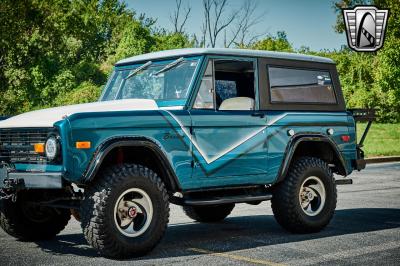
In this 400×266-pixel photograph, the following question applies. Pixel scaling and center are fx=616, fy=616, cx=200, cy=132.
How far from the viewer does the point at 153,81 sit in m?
7.12

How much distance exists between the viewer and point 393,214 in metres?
8.95

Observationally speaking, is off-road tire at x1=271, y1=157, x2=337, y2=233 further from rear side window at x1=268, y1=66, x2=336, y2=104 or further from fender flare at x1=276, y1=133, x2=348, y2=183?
rear side window at x1=268, y1=66, x2=336, y2=104

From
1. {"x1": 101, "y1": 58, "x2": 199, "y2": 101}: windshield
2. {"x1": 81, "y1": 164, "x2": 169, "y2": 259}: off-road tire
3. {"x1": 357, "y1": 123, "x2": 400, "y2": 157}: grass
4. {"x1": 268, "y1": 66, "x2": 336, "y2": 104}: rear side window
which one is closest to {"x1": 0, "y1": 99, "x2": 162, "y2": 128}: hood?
{"x1": 101, "y1": 58, "x2": 199, "y2": 101}: windshield

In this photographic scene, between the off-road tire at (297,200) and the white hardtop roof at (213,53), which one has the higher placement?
the white hardtop roof at (213,53)

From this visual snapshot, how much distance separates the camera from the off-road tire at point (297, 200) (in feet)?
23.6

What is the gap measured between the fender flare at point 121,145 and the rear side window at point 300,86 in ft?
5.94

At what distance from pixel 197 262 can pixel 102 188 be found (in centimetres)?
112

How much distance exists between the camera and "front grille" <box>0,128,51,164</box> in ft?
19.3

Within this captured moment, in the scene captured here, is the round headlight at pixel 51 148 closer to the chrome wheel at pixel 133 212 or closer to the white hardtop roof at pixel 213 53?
the chrome wheel at pixel 133 212

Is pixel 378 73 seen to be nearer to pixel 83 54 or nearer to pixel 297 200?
pixel 297 200

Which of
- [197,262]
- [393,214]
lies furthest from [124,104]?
[393,214]

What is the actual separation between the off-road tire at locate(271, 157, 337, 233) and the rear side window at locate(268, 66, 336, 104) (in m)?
0.78

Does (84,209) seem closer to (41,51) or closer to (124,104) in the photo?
(124,104)

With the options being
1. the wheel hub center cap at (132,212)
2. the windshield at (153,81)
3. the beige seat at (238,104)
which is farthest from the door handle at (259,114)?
the wheel hub center cap at (132,212)
